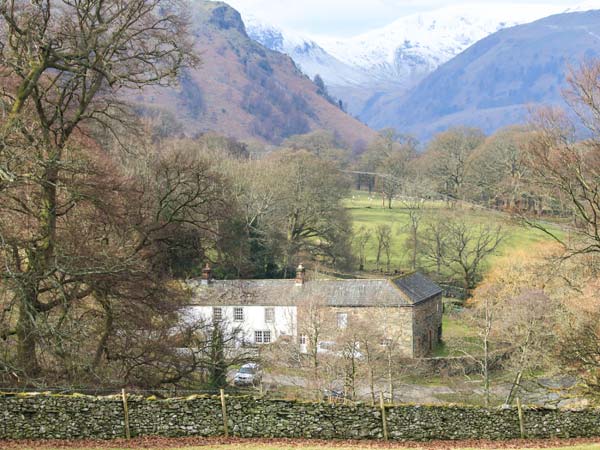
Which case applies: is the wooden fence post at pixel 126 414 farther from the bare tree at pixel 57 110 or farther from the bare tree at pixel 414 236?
the bare tree at pixel 414 236

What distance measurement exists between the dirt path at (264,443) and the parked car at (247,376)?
17.3m

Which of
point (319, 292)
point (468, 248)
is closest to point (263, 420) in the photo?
point (319, 292)

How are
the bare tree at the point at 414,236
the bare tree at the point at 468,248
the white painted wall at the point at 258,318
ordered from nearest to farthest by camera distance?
1. the white painted wall at the point at 258,318
2. the bare tree at the point at 468,248
3. the bare tree at the point at 414,236

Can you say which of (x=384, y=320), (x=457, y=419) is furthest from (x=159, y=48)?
(x=384, y=320)

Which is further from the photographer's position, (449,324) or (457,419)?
(449,324)

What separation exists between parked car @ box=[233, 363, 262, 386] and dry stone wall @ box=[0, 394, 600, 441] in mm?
16943

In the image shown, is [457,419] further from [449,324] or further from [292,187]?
[292,187]

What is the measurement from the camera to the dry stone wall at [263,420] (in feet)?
63.0

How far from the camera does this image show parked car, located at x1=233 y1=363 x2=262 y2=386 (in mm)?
38156

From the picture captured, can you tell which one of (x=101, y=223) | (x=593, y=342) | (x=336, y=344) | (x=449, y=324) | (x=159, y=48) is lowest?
(x=449, y=324)

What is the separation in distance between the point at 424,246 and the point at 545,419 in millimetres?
53718

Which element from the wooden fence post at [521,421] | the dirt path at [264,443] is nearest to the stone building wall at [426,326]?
the wooden fence post at [521,421]

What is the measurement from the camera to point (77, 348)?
22.9 m

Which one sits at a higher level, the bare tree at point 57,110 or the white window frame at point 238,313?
the bare tree at point 57,110
